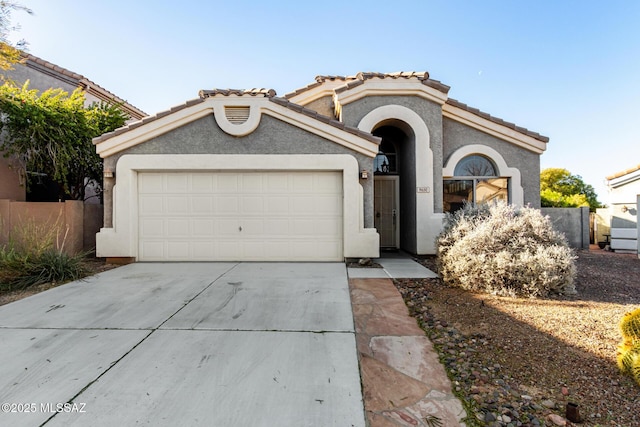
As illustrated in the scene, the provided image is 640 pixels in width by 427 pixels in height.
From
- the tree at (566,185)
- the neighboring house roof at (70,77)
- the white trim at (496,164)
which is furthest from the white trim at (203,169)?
the tree at (566,185)

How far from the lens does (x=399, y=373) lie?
2.87 m

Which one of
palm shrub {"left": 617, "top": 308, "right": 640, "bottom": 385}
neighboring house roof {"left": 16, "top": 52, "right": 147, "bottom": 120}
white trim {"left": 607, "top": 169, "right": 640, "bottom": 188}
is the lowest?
palm shrub {"left": 617, "top": 308, "right": 640, "bottom": 385}

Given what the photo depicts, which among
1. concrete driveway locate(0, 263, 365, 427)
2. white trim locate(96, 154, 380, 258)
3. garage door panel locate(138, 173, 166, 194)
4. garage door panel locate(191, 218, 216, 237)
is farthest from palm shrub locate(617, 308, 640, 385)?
garage door panel locate(138, 173, 166, 194)

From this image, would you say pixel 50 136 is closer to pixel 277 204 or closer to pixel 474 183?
pixel 277 204

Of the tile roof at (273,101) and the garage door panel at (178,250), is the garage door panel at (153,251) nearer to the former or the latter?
the garage door panel at (178,250)

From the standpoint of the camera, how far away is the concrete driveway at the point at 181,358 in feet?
7.68

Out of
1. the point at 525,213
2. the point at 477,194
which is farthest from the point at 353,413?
the point at 477,194

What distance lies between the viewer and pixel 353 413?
2.33 metres

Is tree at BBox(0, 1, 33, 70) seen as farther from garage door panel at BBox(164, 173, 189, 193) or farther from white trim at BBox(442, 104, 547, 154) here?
white trim at BBox(442, 104, 547, 154)

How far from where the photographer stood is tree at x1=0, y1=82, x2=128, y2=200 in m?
8.70

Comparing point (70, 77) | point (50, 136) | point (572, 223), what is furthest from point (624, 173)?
point (70, 77)

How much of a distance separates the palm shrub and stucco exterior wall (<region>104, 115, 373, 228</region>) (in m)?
5.32

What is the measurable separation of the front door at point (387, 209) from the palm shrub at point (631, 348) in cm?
781

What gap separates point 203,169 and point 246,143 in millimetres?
1335
